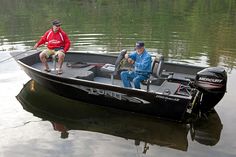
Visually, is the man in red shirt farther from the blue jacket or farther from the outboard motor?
the outboard motor

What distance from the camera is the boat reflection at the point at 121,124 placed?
746 centimetres

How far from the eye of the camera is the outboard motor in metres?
7.40

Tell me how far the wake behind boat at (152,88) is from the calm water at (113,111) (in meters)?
0.36

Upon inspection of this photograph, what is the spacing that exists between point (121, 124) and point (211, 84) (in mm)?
2234

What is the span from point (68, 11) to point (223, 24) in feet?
40.8

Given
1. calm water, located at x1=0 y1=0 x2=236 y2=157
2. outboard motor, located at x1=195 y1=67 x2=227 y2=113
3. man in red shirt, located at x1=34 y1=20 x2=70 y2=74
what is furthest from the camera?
man in red shirt, located at x1=34 y1=20 x2=70 y2=74

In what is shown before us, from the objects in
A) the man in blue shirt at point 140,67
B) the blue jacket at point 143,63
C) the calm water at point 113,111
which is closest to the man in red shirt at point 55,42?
the calm water at point 113,111

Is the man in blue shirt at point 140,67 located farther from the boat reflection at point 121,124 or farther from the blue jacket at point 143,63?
the boat reflection at point 121,124

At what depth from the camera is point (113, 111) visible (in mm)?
8719

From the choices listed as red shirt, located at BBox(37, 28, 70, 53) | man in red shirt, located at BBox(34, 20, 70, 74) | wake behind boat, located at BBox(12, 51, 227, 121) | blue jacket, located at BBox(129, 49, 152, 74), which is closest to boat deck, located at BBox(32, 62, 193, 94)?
wake behind boat, located at BBox(12, 51, 227, 121)

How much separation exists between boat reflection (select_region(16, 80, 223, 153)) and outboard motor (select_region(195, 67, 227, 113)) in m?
0.69

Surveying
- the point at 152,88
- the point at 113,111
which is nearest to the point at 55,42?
the point at 113,111

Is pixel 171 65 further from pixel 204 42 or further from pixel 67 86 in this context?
pixel 204 42

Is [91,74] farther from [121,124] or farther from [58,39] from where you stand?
[121,124]
